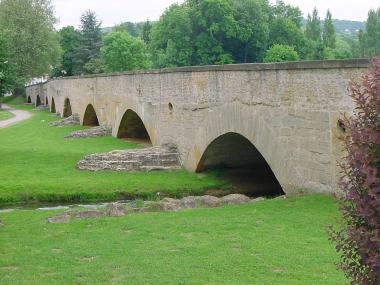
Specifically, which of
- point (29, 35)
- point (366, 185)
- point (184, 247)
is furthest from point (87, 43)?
point (366, 185)

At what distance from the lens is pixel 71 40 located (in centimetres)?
7906

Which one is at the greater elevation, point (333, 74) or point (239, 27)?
point (239, 27)

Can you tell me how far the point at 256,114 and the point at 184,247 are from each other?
6.42m

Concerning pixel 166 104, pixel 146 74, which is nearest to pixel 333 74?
pixel 166 104

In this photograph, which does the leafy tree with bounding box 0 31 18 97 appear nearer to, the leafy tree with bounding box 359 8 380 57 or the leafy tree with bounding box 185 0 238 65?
the leafy tree with bounding box 185 0 238 65

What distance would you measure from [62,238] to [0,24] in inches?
2043

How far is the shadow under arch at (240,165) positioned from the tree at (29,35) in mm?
41278

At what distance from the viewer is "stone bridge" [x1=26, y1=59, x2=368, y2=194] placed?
548 inches

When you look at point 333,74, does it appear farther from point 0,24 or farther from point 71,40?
point 71,40

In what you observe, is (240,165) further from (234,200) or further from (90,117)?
(90,117)

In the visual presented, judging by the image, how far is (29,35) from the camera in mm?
59125

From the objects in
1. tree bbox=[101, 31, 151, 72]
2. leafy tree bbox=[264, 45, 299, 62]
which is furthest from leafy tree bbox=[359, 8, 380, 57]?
tree bbox=[101, 31, 151, 72]

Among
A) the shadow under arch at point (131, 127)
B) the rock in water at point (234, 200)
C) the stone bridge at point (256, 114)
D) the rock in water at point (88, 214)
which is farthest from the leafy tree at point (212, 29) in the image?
the rock in water at point (88, 214)

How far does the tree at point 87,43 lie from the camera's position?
68312 millimetres
